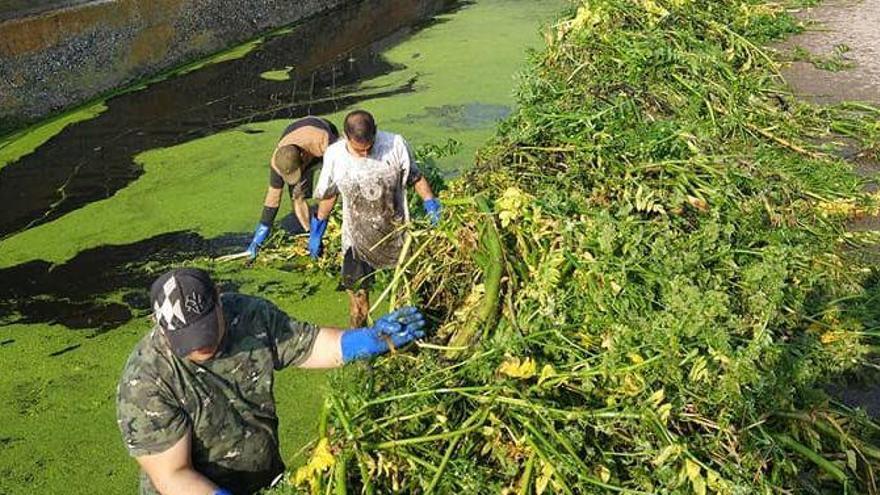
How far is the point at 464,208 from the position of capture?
2975 mm

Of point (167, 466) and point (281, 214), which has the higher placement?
point (167, 466)

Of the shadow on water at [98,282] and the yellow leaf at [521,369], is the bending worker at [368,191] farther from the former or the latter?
the yellow leaf at [521,369]

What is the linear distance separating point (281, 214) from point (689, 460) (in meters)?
4.92

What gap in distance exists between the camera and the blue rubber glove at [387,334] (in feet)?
8.59

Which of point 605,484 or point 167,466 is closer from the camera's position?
point 605,484

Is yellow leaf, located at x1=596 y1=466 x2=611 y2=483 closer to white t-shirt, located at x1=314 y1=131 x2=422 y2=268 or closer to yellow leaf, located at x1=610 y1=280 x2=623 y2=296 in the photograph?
yellow leaf, located at x1=610 y1=280 x2=623 y2=296

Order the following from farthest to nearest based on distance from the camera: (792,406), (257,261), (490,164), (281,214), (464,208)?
(281,214) < (257,261) < (490,164) < (464,208) < (792,406)

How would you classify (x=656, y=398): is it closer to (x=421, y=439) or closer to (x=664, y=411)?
(x=664, y=411)

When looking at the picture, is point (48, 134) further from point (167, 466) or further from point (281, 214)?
point (167, 466)

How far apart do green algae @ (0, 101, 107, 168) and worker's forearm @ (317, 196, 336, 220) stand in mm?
4935

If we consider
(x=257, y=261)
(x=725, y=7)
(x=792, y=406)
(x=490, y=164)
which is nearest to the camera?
(x=792, y=406)

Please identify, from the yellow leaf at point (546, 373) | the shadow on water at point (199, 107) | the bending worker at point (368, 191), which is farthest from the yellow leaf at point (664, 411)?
the shadow on water at point (199, 107)

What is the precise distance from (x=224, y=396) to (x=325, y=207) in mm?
2254

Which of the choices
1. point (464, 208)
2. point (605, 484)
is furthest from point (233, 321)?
point (605, 484)
